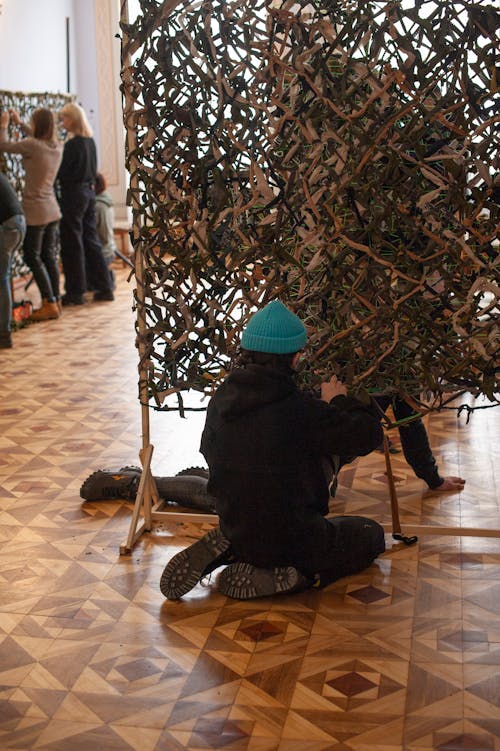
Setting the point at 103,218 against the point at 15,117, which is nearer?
the point at 15,117

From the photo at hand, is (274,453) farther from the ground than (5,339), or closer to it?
farther from the ground

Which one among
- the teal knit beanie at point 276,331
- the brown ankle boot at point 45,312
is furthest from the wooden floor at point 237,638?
the brown ankle boot at point 45,312

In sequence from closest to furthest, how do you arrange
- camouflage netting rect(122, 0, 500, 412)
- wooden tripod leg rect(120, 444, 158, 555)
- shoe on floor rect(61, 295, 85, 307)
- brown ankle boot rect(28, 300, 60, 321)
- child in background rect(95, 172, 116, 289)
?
1. camouflage netting rect(122, 0, 500, 412)
2. wooden tripod leg rect(120, 444, 158, 555)
3. brown ankle boot rect(28, 300, 60, 321)
4. shoe on floor rect(61, 295, 85, 307)
5. child in background rect(95, 172, 116, 289)

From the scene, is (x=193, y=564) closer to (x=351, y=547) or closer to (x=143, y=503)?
(x=351, y=547)

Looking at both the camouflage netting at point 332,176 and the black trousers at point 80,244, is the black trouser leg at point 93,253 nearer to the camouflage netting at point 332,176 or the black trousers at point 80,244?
the black trousers at point 80,244

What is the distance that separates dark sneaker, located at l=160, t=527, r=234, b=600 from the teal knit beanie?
60cm

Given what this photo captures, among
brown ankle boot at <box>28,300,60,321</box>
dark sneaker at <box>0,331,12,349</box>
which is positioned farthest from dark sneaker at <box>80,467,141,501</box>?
brown ankle boot at <box>28,300,60,321</box>

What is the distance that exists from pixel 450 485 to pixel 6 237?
361 centimetres

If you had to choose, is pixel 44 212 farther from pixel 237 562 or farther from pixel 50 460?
pixel 237 562

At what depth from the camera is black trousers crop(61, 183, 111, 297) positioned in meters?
7.69

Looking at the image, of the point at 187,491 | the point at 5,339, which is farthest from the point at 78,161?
the point at 187,491

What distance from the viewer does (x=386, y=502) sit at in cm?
381

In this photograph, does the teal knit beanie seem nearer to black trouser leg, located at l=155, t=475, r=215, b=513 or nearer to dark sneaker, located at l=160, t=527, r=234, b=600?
dark sneaker, located at l=160, t=527, r=234, b=600

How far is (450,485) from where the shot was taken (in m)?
3.94
